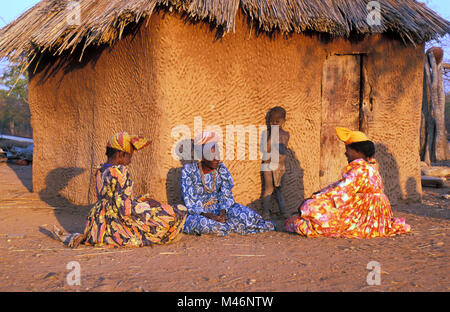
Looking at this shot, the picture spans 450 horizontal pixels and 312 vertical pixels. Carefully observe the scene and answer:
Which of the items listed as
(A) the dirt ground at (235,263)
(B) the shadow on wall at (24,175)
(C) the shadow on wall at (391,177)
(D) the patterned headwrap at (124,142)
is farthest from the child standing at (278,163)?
(B) the shadow on wall at (24,175)

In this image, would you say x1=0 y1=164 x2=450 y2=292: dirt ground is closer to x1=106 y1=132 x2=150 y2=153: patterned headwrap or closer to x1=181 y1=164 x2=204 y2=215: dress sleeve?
x1=181 y1=164 x2=204 y2=215: dress sleeve

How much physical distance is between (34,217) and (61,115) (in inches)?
65.2

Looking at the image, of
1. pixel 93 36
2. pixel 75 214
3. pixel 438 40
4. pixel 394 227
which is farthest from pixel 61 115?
pixel 438 40

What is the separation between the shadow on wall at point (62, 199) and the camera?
5320 millimetres

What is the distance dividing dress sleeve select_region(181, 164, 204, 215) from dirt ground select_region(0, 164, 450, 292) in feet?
1.04

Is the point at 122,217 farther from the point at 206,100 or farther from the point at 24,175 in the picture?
the point at 24,175

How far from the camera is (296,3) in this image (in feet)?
17.0

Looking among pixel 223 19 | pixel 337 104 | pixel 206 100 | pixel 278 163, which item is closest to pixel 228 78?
pixel 206 100

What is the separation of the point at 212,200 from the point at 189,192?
271 mm

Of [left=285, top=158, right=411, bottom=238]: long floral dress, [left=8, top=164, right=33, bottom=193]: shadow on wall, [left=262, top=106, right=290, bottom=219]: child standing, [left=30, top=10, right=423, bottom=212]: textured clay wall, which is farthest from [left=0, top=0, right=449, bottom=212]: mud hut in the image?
[left=8, top=164, right=33, bottom=193]: shadow on wall

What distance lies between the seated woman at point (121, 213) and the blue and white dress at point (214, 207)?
471 mm

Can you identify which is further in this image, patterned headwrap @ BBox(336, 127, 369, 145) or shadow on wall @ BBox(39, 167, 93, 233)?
shadow on wall @ BBox(39, 167, 93, 233)

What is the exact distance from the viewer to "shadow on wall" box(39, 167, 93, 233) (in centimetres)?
532
